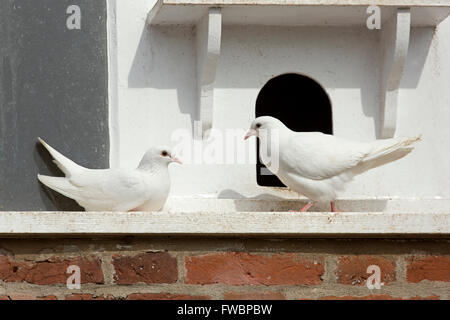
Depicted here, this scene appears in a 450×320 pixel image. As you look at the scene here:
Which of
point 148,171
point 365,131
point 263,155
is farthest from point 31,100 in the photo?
point 365,131

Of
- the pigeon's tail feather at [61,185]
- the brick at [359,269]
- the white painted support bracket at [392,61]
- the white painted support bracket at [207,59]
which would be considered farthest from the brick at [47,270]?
the white painted support bracket at [392,61]

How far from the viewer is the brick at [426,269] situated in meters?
4.02

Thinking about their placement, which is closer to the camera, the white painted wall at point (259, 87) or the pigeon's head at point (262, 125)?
the pigeon's head at point (262, 125)

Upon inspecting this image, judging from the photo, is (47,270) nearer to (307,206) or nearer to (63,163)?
(63,163)

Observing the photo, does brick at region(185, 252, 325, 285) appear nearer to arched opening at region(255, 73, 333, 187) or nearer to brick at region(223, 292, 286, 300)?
brick at region(223, 292, 286, 300)

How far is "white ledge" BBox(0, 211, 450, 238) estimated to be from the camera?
390 cm

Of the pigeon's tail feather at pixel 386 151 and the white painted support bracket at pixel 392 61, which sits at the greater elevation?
the white painted support bracket at pixel 392 61

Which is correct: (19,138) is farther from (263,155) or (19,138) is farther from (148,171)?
(263,155)

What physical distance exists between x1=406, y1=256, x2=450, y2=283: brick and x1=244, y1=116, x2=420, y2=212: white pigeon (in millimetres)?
317

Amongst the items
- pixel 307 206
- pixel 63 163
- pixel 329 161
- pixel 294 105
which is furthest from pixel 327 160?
pixel 294 105

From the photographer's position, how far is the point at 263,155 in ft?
13.5

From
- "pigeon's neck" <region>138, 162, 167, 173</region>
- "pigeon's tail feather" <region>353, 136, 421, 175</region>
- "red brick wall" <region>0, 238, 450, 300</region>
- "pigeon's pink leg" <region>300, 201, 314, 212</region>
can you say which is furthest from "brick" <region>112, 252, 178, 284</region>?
"pigeon's tail feather" <region>353, 136, 421, 175</region>

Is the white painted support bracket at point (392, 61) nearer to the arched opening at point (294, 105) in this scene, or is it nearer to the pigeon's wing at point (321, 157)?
the pigeon's wing at point (321, 157)

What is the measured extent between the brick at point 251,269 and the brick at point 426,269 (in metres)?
0.28
